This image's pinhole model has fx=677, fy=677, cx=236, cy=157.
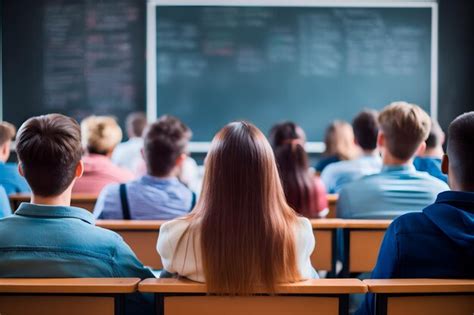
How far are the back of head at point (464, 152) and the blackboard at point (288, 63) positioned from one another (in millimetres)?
4841

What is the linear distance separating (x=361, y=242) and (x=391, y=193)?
41cm

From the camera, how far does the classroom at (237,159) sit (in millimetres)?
1739

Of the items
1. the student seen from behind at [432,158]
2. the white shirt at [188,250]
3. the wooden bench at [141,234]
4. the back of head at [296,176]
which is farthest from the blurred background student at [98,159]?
the white shirt at [188,250]

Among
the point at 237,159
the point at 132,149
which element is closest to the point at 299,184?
the point at 237,159

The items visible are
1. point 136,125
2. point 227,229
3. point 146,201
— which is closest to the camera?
point 227,229

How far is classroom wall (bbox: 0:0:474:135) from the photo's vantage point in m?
6.81

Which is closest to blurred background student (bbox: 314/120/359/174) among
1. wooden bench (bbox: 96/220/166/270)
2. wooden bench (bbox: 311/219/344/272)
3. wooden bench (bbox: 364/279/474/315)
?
wooden bench (bbox: 311/219/344/272)

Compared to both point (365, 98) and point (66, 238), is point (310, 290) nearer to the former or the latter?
point (66, 238)

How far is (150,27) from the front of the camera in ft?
22.2

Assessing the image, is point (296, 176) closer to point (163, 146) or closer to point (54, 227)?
point (163, 146)

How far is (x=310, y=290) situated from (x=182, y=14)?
17.9ft

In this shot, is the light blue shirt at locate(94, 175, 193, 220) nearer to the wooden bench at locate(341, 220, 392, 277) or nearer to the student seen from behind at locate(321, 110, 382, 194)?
the wooden bench at locate(341, 220, 392, 277)

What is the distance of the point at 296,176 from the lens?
3514mm

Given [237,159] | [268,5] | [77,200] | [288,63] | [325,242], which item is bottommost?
[325,242]
